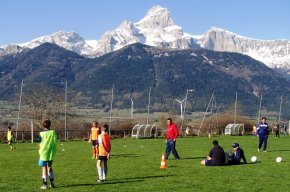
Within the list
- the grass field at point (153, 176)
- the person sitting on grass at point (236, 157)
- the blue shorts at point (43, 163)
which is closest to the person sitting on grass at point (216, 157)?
the grass field at point (153, 176)

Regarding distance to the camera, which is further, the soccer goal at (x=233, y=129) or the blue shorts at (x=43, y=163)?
the soccer goal at (x=233, y=129)

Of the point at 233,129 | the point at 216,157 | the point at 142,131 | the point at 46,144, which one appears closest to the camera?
the point at 46,144

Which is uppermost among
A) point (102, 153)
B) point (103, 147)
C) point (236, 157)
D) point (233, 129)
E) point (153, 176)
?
point (103, 147)

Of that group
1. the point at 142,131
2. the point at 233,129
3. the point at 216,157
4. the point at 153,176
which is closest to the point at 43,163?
the point at 153,176

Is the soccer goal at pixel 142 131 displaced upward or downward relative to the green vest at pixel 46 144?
downward

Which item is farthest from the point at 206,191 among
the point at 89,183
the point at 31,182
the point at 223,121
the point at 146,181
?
the point at 223,121

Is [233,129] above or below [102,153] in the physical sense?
below

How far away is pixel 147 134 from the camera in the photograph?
61250mm

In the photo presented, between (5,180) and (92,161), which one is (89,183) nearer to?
(5,180)

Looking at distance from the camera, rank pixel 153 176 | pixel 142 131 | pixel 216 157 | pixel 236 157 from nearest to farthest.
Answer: pixel 153 176 → pixel 216 157 → pixel 236 157 → pixel 142 131

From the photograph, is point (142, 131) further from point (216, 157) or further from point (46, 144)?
point (46, 144)

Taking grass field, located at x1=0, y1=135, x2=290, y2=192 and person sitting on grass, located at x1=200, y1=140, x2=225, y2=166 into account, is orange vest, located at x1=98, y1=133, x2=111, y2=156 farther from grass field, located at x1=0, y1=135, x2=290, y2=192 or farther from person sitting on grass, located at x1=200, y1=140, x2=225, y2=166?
person sitting on grass, located at x1=200, y1=140, x2=225, y2=166

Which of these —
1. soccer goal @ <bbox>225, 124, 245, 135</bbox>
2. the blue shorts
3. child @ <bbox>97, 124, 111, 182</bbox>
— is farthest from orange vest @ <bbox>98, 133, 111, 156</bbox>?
soccer goal @ <bbox>225, 124, 245, 135</bbox>

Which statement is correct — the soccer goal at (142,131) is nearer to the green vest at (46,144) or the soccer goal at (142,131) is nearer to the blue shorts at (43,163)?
the blue shorts at (43,163)
